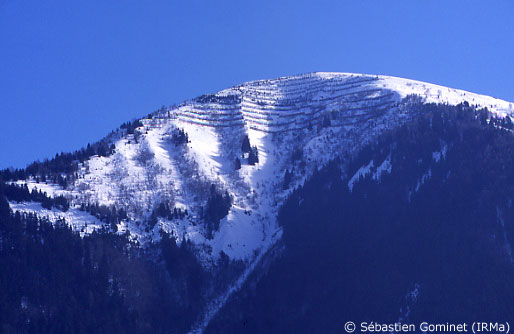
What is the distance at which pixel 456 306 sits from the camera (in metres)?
200

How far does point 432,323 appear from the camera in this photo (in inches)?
7756

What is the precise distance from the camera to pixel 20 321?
19988 cm

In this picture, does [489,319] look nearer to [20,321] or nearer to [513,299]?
[513,299]

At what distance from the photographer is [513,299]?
196 meters

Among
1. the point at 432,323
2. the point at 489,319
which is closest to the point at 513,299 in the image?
the point at 489,319

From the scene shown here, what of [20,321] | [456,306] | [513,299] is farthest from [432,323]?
[20,321]

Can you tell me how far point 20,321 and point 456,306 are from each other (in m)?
104

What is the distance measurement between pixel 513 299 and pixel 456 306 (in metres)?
13.2

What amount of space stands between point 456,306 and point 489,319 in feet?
28.3

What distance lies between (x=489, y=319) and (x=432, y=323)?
1307 cm

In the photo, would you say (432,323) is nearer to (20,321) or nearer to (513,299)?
(513,299)

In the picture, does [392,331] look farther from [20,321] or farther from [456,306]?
[20,321]

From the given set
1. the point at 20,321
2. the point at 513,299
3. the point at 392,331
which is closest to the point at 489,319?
the point at 513,299

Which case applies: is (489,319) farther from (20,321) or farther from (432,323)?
(20,321)
